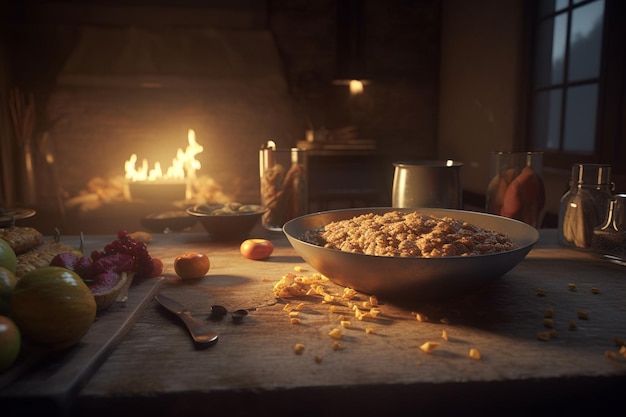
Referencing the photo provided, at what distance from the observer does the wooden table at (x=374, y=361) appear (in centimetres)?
54

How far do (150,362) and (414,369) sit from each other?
0.34m

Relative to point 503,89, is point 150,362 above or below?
below

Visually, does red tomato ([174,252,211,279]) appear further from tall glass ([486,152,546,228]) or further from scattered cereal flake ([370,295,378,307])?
tall glass ([486,152,546,228])

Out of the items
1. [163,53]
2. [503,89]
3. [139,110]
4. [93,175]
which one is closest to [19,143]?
[93,175]

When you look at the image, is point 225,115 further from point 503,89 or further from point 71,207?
point 503,89

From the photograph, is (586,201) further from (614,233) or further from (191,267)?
(191,267)

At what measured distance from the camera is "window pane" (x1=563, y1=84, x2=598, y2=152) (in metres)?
2.74

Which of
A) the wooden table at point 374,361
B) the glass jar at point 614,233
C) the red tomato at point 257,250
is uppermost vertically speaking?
the glass jar at point 614,233

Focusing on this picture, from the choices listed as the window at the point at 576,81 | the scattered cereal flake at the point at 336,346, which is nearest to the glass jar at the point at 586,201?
the scattered cereal flake at the point at 336,346

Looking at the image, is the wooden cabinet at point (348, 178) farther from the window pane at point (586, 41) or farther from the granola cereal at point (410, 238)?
the granola cereal at point (410, 238)

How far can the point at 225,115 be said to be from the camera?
471 cm

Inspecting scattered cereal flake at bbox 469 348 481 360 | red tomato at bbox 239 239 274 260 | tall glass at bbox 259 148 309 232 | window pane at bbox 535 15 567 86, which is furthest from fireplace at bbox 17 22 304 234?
scattered cereal flake at bbox 469 348 481 360

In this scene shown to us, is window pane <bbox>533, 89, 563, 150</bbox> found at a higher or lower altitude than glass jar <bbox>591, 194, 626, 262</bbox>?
higher

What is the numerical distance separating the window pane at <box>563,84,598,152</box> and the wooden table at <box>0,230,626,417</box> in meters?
2.25
